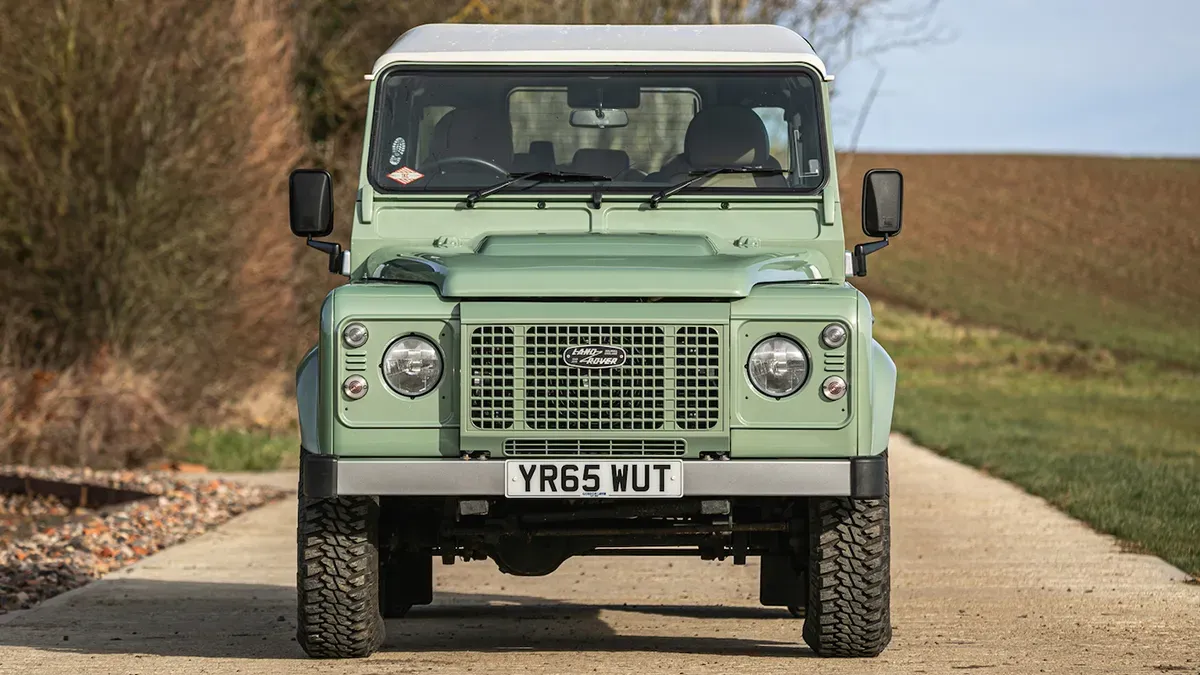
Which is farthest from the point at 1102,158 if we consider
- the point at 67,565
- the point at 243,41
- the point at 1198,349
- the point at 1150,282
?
the point at 67,565

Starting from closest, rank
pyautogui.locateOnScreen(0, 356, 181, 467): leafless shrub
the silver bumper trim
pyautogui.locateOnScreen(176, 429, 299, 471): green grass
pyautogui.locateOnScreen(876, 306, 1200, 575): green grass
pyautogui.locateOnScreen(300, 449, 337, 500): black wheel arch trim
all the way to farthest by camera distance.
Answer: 1. the silver bumper trim
2. pyautogui.locateOnScreen(300, 449, 337, 500): black wheel arch trim
3. pyautogui.locateOnScreen(876, 306, 1200, 575): green grass
4. pyautogui.locateOnScreen(0, 356, 181, 467): leafless shrub
5. pyautogui.locateOnScreen(176, 429, 299, 471): green grass

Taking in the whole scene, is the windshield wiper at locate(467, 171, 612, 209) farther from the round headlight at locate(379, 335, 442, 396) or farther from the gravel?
the gravel

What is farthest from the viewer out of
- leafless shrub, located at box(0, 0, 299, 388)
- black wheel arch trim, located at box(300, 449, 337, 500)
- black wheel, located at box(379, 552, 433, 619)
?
leafless shrub, located at box(0, 0, 299, 388)

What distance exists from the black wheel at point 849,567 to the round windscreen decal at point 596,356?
96cm

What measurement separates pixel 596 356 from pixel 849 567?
1236mm

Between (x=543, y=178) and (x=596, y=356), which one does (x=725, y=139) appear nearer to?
(x=543, y=178)

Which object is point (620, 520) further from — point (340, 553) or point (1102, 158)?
point (1102, 158)

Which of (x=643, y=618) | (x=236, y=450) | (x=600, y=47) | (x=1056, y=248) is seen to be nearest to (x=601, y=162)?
(x=600, y=47)

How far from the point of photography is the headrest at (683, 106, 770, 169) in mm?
8062

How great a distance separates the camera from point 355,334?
6840mm

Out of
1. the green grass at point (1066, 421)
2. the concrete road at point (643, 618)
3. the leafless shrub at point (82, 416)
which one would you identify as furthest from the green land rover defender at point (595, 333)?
the leafless shrub at point (82, 416)

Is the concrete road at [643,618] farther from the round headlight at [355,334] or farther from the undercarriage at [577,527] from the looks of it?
the round headlight at [355,334]

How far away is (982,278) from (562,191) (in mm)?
53232

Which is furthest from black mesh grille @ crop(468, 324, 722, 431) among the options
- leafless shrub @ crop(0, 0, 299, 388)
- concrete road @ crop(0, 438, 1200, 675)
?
leafless shrub @ crop(0, 0, 299, 388)
